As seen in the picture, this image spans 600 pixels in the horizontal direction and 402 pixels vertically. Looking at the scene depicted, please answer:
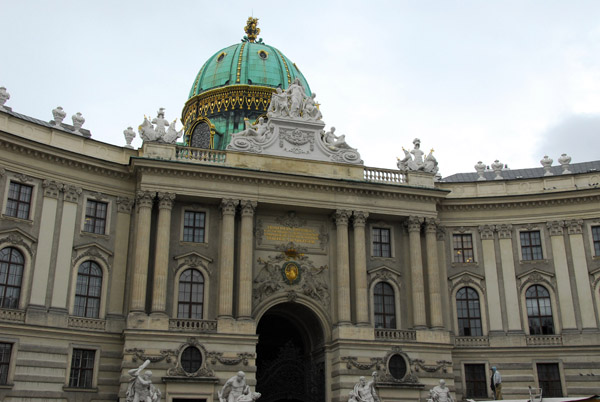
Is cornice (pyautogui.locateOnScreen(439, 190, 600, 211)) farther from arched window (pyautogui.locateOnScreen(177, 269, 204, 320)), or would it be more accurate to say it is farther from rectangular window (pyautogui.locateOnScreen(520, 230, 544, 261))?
arched window (pyautogui.locateOnScreen(177, 269, 204, 320))

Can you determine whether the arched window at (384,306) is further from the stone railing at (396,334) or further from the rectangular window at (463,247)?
the rectangular window at (463,247)

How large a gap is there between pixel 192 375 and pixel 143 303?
4.18 meters

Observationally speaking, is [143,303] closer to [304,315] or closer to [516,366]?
[304,315]

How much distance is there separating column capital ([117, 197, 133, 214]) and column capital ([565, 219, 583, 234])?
24.7 m

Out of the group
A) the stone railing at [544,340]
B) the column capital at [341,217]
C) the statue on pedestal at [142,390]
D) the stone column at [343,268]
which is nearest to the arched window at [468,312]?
the stone railing at [544,340]

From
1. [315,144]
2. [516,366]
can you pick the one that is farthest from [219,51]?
[516,366]

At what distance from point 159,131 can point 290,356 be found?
45.5ft

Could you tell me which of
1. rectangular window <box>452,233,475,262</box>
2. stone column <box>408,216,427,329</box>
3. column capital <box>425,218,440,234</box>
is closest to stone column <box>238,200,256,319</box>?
stone column <box>408,216,427,329</box>

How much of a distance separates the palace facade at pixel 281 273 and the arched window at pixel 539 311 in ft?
0.26

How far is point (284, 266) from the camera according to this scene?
37688 mm

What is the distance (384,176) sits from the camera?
4047cm

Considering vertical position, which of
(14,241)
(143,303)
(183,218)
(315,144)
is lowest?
(143,303)

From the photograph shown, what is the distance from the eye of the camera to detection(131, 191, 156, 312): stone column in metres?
33.8

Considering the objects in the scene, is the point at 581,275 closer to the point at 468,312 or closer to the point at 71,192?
the point at 468,312
